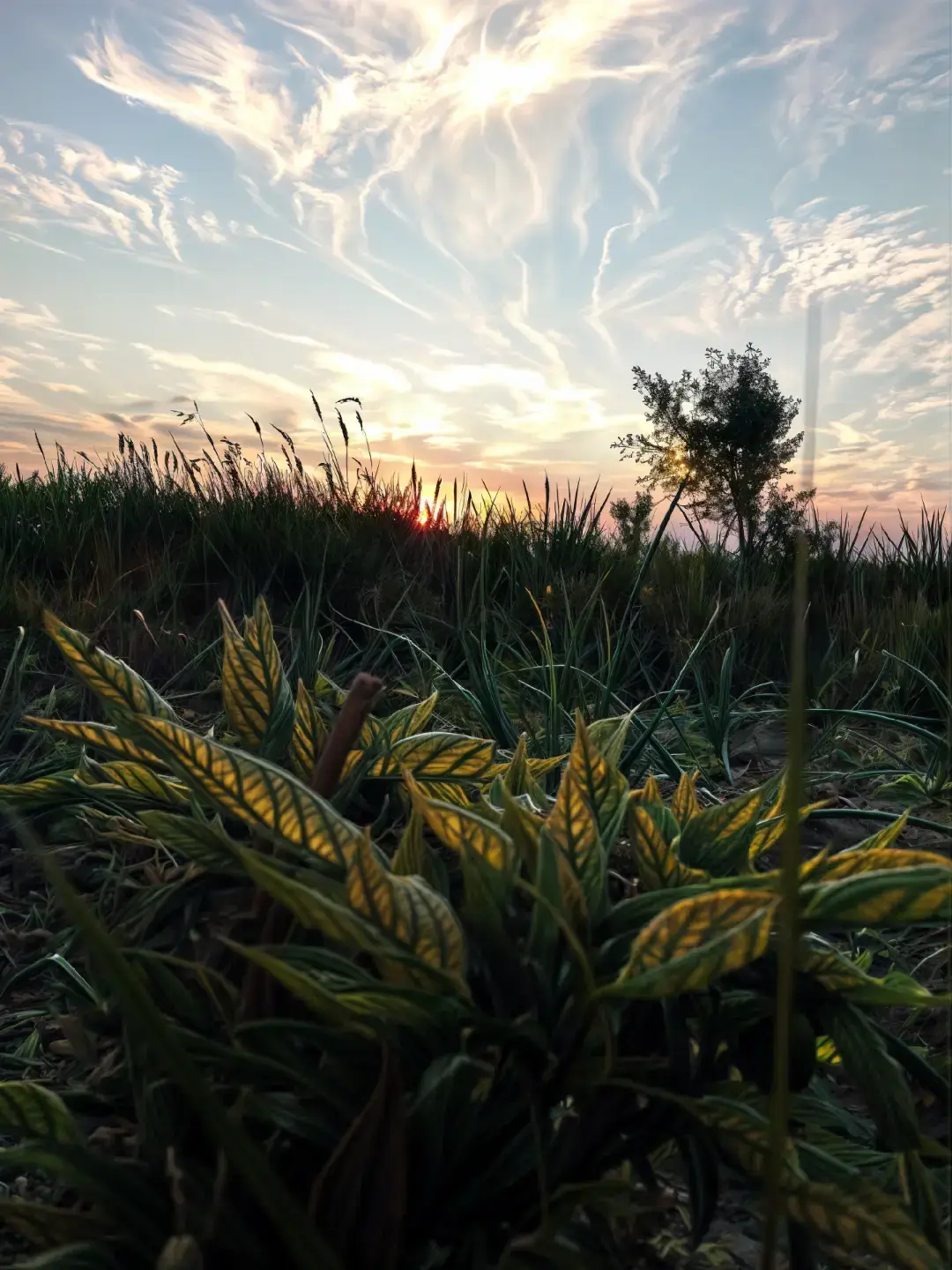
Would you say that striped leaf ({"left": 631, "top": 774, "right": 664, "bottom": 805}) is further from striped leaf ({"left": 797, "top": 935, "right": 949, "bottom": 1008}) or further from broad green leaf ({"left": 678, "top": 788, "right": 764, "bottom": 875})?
striped leaf ({"left": 797, "top": 935, "right": 949, "bottom": 1008})

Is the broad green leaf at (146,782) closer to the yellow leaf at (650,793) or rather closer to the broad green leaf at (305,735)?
the broad green leaf at (305,735)

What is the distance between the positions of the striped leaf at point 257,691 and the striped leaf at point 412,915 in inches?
15.1

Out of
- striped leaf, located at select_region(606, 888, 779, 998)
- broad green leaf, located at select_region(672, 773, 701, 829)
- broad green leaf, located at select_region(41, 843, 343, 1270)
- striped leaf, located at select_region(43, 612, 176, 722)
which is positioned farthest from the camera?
broad green leaf, located at select_region(672, 773, 701, 829)

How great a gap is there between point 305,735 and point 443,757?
0.19m

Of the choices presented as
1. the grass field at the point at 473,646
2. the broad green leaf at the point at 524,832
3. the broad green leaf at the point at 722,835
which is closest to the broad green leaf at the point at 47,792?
the grass field at the point at 473,646

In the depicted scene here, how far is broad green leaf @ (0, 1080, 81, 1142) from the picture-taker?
87 cm

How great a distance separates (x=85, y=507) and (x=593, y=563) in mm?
2342

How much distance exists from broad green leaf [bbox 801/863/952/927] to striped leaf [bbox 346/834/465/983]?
32 cm

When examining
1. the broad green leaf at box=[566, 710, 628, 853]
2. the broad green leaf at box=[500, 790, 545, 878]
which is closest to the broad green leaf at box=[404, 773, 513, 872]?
the broad green leaf at box=[500, 790, 545, 878]

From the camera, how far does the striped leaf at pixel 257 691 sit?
3.80 feet

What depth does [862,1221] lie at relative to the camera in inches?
28.8

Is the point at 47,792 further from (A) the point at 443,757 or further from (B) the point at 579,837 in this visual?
(B) the point at 579,837

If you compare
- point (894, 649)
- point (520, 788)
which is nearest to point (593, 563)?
point (894, 649)

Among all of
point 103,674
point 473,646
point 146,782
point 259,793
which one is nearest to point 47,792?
point 146,782
